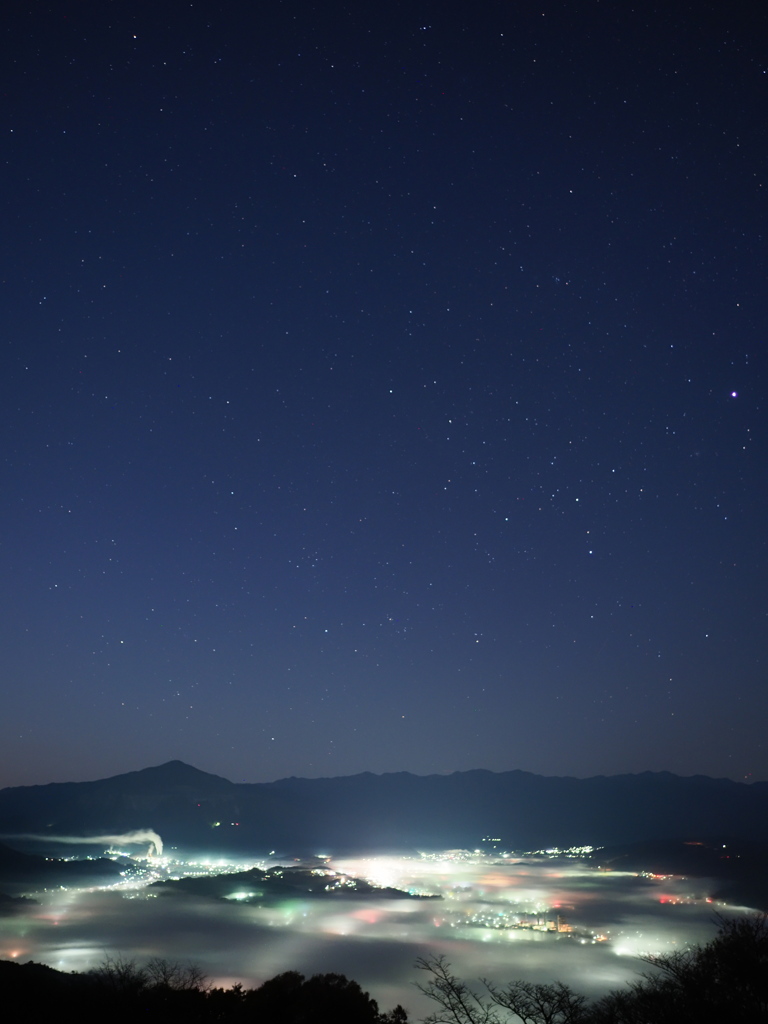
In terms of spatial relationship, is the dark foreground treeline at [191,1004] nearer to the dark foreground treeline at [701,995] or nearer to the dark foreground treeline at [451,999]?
the dark foreground treeline at [451,999]

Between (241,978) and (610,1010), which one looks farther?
(241,978)

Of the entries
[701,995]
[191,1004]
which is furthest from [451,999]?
[191,1004]

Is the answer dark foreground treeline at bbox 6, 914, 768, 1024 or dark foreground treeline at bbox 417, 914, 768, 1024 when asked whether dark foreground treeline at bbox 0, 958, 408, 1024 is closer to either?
dark foreground treeline at bbox 6, 914, 768, 1024

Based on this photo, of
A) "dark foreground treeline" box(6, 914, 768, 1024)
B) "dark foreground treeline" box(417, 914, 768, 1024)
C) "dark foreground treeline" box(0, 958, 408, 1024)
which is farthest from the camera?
"dark foreground treeline" box(0, 958, 408, 1024)

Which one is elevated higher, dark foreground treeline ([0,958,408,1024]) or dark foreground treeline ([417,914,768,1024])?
dark foreground treeline ([417,914,768,1024])

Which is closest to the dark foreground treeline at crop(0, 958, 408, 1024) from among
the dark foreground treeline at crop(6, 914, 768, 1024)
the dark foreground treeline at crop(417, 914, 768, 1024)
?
the dark foreground treeline at crop(6, 914, 768, 1024)

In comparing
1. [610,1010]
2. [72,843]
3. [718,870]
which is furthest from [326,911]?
[72,843]

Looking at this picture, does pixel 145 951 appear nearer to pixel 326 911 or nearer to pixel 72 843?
pixel 326 911

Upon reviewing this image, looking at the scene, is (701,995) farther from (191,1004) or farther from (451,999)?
(191,1004)
